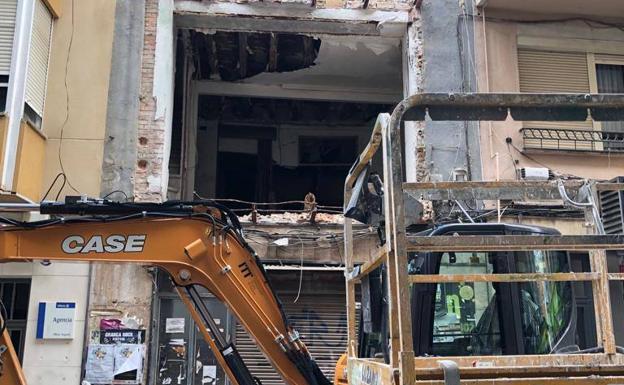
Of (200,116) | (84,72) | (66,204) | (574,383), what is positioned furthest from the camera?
(200,116)

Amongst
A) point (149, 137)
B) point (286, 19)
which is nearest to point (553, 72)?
point (286, 19)

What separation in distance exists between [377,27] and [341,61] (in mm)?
1464

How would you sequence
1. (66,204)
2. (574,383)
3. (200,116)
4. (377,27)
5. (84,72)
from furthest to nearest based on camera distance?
(200,116) → (377,27) → (84,72) → (66,204) → (574,383)

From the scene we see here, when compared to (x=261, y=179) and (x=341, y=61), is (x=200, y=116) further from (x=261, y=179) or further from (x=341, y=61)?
(x=341, y=61)

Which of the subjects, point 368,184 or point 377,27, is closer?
point 368,184

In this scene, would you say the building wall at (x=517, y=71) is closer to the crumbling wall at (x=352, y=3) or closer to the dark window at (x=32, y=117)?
the crumbling wall at (x=352, y=3)

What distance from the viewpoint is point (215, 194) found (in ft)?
48.3

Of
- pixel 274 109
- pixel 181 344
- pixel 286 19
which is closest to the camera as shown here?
pixel 181 344

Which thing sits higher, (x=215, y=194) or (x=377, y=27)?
(x=377, y=27)

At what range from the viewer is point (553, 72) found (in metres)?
10.8

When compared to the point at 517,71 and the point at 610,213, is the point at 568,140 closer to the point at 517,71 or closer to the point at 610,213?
the point at 517,71

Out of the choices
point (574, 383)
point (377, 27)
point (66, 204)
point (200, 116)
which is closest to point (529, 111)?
point (574, 383)

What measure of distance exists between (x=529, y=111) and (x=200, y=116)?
1142 cm

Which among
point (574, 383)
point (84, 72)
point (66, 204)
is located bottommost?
point (574, 383)
